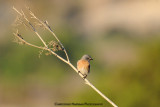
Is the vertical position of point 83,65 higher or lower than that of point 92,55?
lower

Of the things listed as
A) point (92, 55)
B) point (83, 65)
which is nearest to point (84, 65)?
point (83, 65)

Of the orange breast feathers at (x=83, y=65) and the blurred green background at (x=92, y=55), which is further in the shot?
the blurred green background at (x=92, y=55)

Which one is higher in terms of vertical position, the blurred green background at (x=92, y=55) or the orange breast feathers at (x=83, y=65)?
the blurred green background at (x=92, y=55)

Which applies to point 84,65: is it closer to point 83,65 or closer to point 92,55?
point 83,65

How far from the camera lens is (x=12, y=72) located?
48375 millimetres

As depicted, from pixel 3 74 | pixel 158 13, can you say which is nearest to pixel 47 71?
pixel 3 74

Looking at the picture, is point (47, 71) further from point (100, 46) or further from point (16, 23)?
point (16, 23)

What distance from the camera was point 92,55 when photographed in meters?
46.8

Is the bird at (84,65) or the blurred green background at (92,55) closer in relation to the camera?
the bird at (84,65)

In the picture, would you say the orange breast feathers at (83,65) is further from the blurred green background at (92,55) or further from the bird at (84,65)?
the blurred green background at (92,55)

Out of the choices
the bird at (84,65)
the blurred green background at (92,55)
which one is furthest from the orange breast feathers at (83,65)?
the blurred green background at (92,55)

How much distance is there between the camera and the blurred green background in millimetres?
17188

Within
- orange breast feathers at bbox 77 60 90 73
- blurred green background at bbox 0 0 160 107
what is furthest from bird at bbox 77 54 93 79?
blurred green background at bbox 0 0 160 107

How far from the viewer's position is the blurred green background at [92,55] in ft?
56.4
